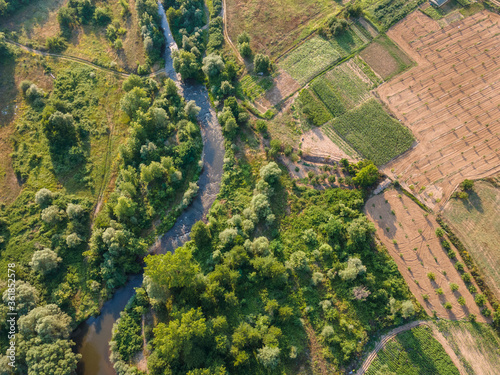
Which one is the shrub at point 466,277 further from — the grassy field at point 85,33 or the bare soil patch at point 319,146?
the grassy field at point 85,33

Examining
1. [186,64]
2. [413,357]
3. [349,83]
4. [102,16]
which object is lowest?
[413,357]

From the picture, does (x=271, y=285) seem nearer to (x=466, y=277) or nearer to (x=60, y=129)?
(x=466, y=277)

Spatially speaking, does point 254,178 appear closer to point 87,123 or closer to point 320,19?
point 87,123

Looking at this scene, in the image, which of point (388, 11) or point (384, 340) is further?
point (388, 11)

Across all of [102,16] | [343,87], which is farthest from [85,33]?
[343,87]

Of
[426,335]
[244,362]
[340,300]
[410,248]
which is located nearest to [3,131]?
[244,362]

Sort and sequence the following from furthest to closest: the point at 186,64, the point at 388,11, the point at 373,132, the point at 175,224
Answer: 1. the point at 388,11
2. the point at 186,64
3. the point at 373,132
4. the point at 175,224

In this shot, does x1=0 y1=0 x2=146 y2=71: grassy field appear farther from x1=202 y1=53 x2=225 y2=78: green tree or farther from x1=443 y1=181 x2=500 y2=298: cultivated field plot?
x1=443 y1=181 x2=500 y2=298: cultivated field plot
